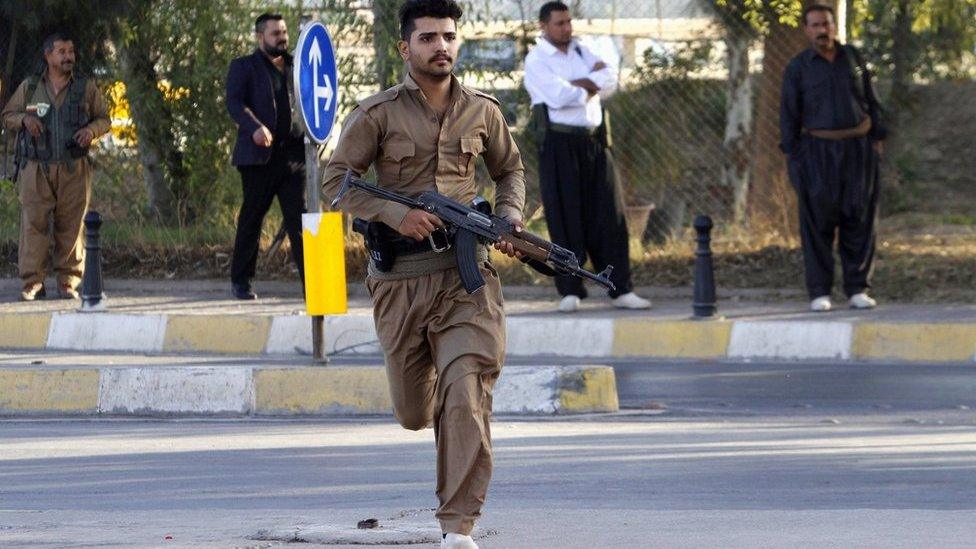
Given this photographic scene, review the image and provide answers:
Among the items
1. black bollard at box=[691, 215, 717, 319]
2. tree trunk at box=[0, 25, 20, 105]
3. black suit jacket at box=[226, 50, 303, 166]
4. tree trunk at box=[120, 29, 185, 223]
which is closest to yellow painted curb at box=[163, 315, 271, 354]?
black suit jacket at box=[226, 50, 303, 166]

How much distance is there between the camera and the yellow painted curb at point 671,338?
10.8m

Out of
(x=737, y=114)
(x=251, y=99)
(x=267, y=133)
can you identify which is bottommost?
(x=737, y=114)

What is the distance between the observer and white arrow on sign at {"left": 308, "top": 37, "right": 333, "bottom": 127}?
9336 mm

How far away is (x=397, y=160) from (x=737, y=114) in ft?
41.8

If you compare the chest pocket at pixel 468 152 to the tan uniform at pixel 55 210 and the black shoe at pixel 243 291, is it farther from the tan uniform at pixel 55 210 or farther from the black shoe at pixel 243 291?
the tan uniform at pixel 55 210

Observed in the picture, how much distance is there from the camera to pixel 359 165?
5254mm

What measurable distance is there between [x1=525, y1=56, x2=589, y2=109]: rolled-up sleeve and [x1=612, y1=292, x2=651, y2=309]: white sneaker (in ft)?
4.28

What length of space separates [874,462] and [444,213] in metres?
2.66

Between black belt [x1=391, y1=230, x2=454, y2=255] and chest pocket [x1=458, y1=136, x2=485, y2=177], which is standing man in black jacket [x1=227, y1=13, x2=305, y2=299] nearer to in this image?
chest pocket [x1=458, y1=136, x2=485, y2=177]

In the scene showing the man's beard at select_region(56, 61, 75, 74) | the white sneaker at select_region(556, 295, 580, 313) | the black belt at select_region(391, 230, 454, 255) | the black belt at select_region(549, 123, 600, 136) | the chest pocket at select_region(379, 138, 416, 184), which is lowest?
the white sneaker at select_region(556, 295, 580, 313)

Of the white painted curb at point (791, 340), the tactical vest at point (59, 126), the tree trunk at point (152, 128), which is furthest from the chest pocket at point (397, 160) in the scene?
the tree trunk at point (152, 128)

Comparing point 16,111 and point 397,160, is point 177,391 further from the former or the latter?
point 16,111

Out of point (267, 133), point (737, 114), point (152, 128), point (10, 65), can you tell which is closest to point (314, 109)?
point (267, 133)

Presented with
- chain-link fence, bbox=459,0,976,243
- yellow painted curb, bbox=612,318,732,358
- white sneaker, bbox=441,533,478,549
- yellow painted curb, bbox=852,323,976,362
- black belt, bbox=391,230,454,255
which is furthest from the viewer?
chain-link fence, bbox=459,0,976,243
